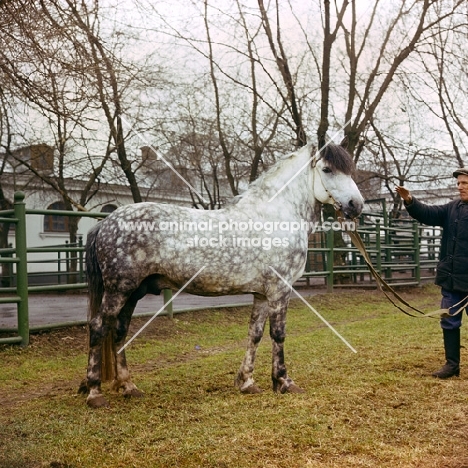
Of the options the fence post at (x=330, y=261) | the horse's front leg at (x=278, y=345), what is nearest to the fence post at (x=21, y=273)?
the horse's front leg at (x=278, y=345)

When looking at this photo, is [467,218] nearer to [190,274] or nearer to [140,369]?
[190,274]

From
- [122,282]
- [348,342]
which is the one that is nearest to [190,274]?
[122,282]

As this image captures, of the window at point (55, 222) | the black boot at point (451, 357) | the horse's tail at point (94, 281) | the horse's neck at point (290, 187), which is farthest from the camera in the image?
the window at point (55, 222)

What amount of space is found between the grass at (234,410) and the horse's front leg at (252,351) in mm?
124

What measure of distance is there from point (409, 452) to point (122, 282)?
2288 millimetres

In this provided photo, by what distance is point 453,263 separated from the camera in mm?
4797

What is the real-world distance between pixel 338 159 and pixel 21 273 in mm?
4065

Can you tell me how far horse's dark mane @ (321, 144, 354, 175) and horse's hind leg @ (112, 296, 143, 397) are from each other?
191cm

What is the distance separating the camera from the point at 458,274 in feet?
15.6

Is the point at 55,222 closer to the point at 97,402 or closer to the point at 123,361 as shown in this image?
the point at 123,361

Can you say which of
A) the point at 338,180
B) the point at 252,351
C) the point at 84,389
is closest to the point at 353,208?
the point at 338,180

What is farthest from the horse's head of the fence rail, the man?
the fence rail

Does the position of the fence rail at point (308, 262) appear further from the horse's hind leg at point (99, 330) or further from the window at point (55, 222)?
the window at point (55, 222)

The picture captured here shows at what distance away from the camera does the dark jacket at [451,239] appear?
4.74m
